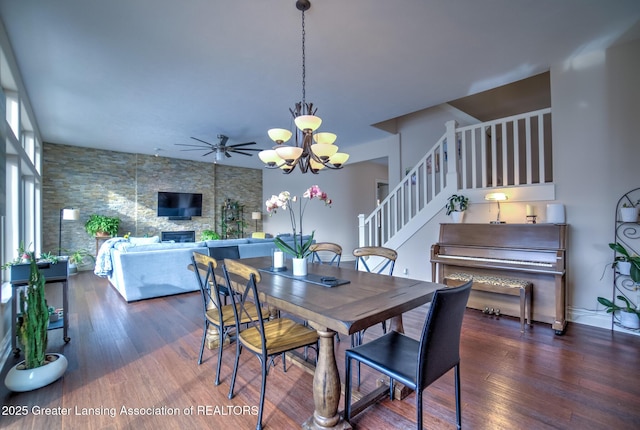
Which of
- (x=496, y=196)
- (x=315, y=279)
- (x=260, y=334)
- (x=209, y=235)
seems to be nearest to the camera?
(x=260, y=334)

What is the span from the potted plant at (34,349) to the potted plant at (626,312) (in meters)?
4.81

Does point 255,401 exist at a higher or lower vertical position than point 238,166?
lower

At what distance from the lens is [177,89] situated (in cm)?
387

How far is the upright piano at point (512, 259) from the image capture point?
9.95 feet

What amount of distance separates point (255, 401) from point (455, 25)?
3.36m

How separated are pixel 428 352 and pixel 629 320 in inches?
115

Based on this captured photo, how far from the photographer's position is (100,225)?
6746 mm

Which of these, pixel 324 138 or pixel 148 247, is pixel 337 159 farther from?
pixel 148 247

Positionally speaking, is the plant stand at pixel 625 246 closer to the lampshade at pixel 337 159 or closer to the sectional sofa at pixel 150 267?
the lampshade at pixel 337 159

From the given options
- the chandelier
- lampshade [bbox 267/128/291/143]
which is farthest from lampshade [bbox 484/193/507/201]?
lampshade [bbox 267/128/291/143]

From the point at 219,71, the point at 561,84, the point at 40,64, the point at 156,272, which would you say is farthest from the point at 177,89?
the point at 561,84

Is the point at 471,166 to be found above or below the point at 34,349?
above

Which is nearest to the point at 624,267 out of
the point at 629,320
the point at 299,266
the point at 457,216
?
the point at 629,320

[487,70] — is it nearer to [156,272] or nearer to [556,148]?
[556,148]
